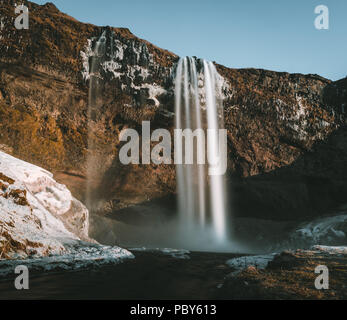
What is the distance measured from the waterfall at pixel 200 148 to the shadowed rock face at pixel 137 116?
1.47 meters

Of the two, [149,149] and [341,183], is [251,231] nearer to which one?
[341,183]

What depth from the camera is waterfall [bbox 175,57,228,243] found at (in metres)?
36.6

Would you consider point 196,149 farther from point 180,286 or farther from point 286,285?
point 286,285

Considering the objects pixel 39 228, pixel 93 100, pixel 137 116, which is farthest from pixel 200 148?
pixel 39 228

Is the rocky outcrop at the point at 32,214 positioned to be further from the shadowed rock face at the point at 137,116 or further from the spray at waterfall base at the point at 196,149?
the spray at waterfall base at the point at 196,149

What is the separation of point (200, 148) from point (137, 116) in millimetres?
9947

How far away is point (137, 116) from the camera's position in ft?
121

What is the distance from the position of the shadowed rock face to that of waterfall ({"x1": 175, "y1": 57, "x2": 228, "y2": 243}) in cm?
147

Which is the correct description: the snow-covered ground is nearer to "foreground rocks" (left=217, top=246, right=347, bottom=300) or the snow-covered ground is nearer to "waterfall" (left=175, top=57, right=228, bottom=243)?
"foreground rocks" (left=217, top=246, right=347, bottom=300)

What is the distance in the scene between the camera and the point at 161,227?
45375mm

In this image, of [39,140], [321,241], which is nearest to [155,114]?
[39,140]

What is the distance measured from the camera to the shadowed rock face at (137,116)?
3088 centimetres

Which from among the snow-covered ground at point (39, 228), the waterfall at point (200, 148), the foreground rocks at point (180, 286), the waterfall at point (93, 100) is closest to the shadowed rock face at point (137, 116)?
the waterfall at point (93, 100)
